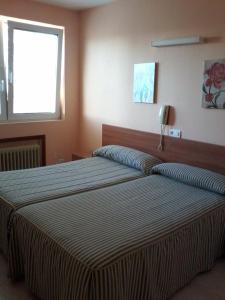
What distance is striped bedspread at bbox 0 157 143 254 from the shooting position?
7.51ft

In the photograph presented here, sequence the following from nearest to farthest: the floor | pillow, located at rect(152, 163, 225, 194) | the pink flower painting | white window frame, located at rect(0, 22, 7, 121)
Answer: the floor, pillow, located at rect(152, 163, 225, 194), the pink flower painting, white window frame, located at rect(0, 22, 7, 121)

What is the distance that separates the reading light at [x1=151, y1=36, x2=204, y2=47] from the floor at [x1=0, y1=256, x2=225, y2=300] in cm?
208

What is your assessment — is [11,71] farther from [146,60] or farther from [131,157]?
[131,157]

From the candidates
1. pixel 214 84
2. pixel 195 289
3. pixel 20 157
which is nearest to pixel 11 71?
pixel 20 157

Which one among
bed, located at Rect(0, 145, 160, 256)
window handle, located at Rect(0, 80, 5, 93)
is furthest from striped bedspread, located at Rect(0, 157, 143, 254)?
window handle, located at Rect(0, 80, 5, 93)

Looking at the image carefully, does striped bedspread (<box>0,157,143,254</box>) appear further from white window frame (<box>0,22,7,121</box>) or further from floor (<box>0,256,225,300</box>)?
white window frame (<box>0,22,7,121</box>)

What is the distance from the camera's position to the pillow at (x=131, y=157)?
3100 millimetres

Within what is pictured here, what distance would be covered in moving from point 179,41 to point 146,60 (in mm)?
521

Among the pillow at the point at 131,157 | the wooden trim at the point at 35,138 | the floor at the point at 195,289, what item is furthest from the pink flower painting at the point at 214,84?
the wooden trim at the point at 35,138

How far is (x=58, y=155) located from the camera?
4301 millimetres

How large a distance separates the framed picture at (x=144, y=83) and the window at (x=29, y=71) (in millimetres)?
1282

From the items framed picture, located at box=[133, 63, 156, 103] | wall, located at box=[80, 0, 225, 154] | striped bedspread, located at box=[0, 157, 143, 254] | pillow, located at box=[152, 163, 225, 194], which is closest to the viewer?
striped bedspread, located at box=[0, 157, 143, 254]

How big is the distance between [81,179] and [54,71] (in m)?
2.00

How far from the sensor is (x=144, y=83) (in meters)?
3.40
